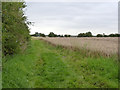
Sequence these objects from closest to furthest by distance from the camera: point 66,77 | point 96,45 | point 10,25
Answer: point 66,77 < point 10,25 < point 96,45

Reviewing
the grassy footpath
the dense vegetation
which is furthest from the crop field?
the dense vegetation

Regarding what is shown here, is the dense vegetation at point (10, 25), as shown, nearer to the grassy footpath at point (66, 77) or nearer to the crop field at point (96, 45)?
the grassy footpath at point (66, 77)

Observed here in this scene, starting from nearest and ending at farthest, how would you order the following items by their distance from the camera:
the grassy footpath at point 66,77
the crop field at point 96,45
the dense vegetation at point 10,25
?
1. the grassy footpath at point 66,77
2. the dense vegetation at point 10,25
3. the crop field at point 96,45

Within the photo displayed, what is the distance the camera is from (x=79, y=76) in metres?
7.42

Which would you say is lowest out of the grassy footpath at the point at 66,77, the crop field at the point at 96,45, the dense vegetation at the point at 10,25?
→ the grassy footpath at the point at 66,77

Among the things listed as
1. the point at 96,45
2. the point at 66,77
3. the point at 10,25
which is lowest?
the point at 66,77

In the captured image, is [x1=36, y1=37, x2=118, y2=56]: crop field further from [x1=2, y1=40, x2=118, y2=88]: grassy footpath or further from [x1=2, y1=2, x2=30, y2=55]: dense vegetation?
[x1=2, y1=2, x2=30, y2=55]: dense vegetation

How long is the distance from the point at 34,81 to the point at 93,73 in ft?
10.0

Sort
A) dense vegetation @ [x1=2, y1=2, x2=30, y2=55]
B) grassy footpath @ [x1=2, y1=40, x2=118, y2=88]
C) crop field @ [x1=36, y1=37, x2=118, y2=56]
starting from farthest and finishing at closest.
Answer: crop field @ [x1=36, y1=37, x2=118, y2=56]
dense vegetation @ [x1=2, y1=2, x2=30, y2=55]
grassy footpath @ [x1=2, y1=40, x2=118, y2=88]

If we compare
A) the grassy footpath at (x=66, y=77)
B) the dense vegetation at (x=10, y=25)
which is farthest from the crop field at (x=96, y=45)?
the dense vegetation at (x=10, y=25)

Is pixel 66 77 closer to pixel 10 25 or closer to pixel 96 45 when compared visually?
pixel 10 25

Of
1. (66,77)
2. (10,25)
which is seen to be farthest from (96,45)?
(10,25)

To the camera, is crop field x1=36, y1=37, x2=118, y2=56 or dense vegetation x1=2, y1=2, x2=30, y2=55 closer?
dense vegetation x1=2, y1=2, x2=30, y2=55

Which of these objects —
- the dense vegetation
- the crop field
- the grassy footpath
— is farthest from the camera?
the crop field
